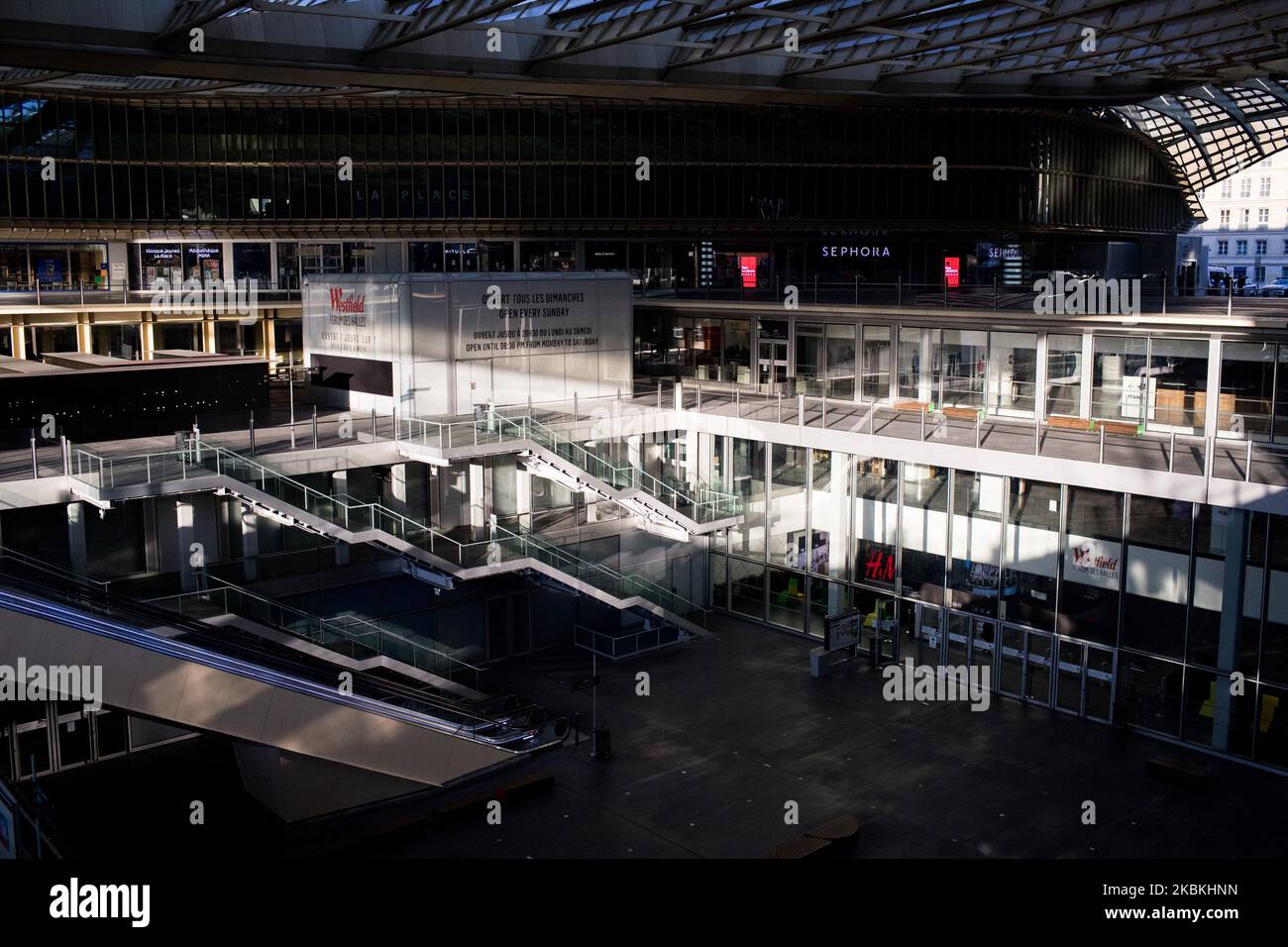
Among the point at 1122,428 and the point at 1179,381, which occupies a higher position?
the point at 1179,381

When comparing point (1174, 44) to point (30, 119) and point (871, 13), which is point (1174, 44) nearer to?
point (871, 13)

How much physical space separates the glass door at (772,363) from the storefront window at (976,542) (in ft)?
24.0

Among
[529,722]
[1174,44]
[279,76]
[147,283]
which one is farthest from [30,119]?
[1174,44]

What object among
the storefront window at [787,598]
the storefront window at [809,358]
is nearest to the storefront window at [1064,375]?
the storefront window at [809,358]

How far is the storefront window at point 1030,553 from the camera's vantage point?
81.5ft

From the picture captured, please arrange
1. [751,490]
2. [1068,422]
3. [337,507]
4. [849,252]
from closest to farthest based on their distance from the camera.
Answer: [337,507], [1068,422], [751,490], [849,252]

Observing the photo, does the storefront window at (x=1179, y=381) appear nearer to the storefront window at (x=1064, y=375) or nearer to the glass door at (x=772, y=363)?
the storefront window at (x=1064, y=375)

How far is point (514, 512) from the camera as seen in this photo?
28.9m

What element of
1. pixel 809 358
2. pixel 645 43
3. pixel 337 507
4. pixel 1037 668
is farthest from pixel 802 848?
pixel 645 43

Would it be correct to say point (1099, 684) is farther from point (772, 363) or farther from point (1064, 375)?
point (772, 363)

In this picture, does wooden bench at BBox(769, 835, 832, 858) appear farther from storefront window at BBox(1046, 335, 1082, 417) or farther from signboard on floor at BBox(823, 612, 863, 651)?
storefront window at BBox(1046, 335, 1082, 417)

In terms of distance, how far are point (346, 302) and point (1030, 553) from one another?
16.0 m

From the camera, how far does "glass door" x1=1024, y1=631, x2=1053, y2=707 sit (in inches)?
991

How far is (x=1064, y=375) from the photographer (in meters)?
27.1
